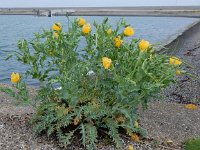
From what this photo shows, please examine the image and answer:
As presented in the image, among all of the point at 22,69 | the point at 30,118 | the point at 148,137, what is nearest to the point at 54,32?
the point at 30,118

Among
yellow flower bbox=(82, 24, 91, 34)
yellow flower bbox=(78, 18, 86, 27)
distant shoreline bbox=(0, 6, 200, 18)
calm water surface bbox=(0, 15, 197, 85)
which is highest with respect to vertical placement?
yellow flower bbox=(78, 18, 86, 27)

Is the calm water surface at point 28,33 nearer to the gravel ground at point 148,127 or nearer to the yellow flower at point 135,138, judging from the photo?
the gravel ground at point 148,127

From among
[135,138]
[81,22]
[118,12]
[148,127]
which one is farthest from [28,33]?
[118,12]

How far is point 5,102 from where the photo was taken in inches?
265

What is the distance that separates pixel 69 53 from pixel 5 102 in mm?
2606

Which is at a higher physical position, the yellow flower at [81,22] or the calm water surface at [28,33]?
the yellow flower at [81,22]

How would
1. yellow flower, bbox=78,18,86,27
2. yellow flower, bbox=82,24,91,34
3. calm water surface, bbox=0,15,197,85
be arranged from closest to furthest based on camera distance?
yellow flower, bbox=82,24,91,34, yellow flower, bbox=78,18,86,27, calm water surface, bbox=0,15,197,85

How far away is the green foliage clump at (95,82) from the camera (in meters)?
4.27

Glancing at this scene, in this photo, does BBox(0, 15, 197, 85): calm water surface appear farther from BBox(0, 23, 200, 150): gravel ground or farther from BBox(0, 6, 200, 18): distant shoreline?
BBox(0, 6, 200, 18): distant shoreline

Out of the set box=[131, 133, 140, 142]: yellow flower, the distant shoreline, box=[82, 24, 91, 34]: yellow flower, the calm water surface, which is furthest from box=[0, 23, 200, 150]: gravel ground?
the distant shoreline

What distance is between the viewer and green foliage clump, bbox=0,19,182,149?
4.27 metres

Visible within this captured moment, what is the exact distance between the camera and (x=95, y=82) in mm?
4578

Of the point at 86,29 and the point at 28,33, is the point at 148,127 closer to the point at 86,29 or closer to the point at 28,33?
the point at 86,29

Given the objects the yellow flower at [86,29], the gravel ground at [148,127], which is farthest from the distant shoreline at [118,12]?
the yellow flower at [86,29]
